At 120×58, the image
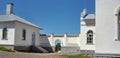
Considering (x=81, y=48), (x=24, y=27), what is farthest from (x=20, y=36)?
(x=81, y=48)

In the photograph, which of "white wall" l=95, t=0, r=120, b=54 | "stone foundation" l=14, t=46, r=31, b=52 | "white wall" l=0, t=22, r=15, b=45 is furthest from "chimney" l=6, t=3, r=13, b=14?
"white wall" l=95, t=0, r=120, b=54

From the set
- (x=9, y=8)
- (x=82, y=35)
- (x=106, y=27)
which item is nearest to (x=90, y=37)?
(x=82, y=35)

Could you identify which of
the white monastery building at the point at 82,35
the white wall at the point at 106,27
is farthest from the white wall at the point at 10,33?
the white wall at the point at 106,27

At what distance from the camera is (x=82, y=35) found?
83.9 feet

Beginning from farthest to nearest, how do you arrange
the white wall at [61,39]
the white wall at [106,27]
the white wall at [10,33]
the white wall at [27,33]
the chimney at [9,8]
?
the white wall at [61,39] → the chimney at [9,8] → the white wall at [27,33] → the white wall at [10,33] → the white wall at [106,27]

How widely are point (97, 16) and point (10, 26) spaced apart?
15.4 meters

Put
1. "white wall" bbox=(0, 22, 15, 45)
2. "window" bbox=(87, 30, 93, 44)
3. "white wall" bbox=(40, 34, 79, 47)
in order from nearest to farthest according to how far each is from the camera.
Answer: "white wall" bbox=(0, 22, 15, 45)
"window" bbox=(87, 30, 93, 44)
"white wall" bbox=(40, 34, 79, 47)

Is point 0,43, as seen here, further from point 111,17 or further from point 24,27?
point 111,17

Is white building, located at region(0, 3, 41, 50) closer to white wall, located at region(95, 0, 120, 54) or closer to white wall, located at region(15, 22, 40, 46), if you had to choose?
white wall, located at region(15, 22, 40, 46)

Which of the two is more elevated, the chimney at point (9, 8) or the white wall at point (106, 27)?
the chimney at point (9, 8)

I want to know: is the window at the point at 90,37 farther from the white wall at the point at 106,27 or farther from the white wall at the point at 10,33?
the white wall at the point at 106,27

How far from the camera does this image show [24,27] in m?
27.2

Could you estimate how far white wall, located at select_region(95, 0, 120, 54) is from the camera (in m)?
11.3

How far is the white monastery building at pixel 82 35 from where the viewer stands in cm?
1134
